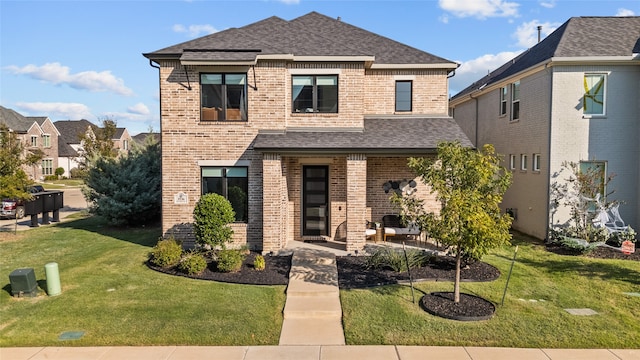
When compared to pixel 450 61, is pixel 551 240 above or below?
below

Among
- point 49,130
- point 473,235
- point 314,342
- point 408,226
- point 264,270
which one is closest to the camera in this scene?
point 314,342

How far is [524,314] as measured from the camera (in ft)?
27.0

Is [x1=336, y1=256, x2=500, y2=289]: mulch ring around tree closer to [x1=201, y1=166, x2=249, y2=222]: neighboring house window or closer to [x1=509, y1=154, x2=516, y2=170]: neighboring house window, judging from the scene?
[x1=201, y1=166, x2=249, y2=222]: neighboring house window

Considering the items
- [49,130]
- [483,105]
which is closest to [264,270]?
[483,105]

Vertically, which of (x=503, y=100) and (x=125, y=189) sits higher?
(x=503, y=100)

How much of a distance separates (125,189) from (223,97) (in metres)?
7.17

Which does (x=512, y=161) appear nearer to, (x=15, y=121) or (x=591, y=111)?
(x=591, y=111)

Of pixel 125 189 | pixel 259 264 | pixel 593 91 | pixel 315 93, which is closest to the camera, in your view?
pixel 259 264

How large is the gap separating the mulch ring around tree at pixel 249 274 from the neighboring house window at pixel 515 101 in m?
12.3

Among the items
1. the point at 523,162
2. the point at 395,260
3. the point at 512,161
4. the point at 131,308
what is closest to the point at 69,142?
the point at 131,308

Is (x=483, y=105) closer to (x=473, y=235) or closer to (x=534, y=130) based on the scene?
(x=534, y=130)

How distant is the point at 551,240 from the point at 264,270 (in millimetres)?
10462

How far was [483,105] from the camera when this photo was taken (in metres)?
21.2

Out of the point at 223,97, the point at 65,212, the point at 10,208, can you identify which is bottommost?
the point at 65,212
